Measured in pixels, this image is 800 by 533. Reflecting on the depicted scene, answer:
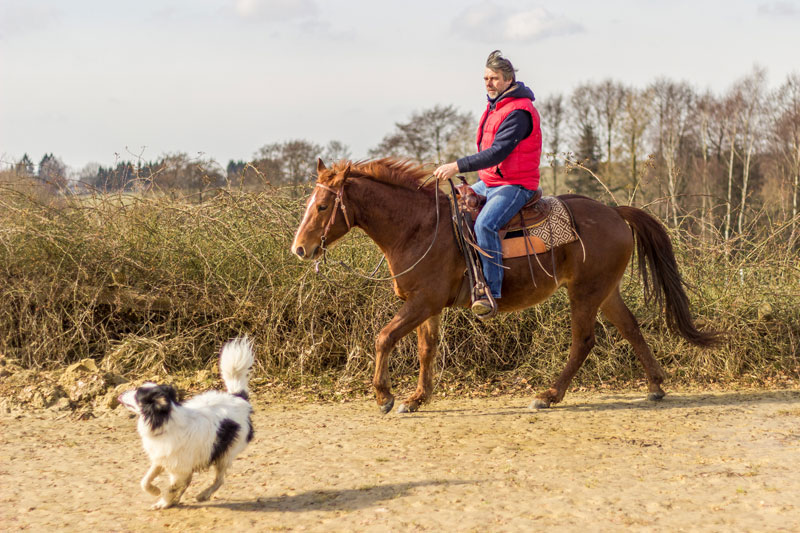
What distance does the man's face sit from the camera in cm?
615

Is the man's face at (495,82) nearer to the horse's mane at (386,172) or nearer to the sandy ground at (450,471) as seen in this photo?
the horse's mane at (386,172)

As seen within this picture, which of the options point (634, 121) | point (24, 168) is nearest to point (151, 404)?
point (24, 168)

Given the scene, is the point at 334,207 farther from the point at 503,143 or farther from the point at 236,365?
the point at 236,365

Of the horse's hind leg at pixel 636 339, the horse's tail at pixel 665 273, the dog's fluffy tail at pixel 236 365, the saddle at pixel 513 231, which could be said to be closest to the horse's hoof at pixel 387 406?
the saddle at pixel 513 231

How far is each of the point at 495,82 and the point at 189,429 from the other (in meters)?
3.75

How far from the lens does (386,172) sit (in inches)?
248

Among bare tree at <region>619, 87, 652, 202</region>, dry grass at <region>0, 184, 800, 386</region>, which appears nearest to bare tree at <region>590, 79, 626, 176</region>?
bare tree at <region>619, 87, 652, 202</region>

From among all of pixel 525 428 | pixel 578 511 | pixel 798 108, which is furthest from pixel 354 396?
pixel 798 108

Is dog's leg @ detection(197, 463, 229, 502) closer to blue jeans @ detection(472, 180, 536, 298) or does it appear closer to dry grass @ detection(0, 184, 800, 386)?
blue jeans @ detection(472, 180, 536, 298)

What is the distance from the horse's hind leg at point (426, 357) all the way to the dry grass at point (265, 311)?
112 centimetres

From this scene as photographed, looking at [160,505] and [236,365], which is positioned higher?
[236,365]

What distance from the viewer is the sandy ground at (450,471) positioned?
157 inches

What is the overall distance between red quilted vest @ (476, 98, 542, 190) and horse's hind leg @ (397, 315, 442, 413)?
141 cm

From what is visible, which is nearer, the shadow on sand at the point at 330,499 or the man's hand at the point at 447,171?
the shadow on sand at the point at 330,499
